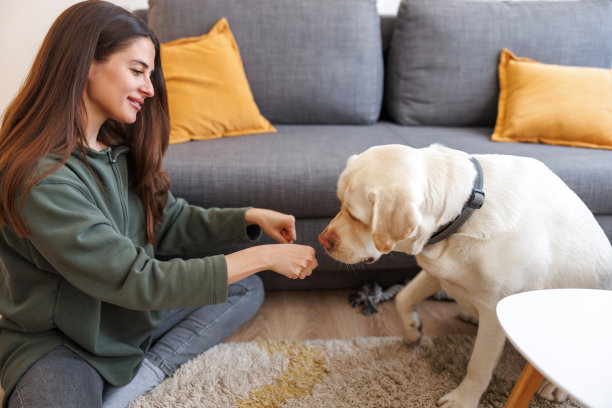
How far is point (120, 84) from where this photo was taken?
3.78 feet

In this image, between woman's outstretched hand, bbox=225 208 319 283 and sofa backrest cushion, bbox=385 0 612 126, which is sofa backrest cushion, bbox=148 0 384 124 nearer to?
sofa backrest cushion, bbox=385 0 612 126

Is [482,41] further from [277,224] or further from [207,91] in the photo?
[277,224]

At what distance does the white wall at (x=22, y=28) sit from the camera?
2541 millimetres

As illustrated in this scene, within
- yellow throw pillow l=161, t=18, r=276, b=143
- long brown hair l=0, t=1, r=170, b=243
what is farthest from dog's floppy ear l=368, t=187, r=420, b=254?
yellow throw pillow l=161, t=18, r=276, b=143

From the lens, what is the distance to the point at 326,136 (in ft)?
6.86

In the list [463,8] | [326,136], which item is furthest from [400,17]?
[326,136]

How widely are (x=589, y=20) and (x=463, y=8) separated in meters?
0.62

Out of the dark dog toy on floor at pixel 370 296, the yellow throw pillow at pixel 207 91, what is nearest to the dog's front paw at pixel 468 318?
the dark dog toy on floor at pixel 370 296

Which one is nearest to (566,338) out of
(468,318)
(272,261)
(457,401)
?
(457,401)

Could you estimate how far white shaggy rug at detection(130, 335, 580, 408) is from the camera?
134 centimetres

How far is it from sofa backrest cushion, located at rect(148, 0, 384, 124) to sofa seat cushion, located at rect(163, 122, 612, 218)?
1.18 ft

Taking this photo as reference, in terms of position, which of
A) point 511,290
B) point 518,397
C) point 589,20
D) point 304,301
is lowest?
point 304,301

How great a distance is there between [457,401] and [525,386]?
339 mm

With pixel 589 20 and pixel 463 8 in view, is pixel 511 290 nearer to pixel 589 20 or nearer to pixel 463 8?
pixel 463 8
